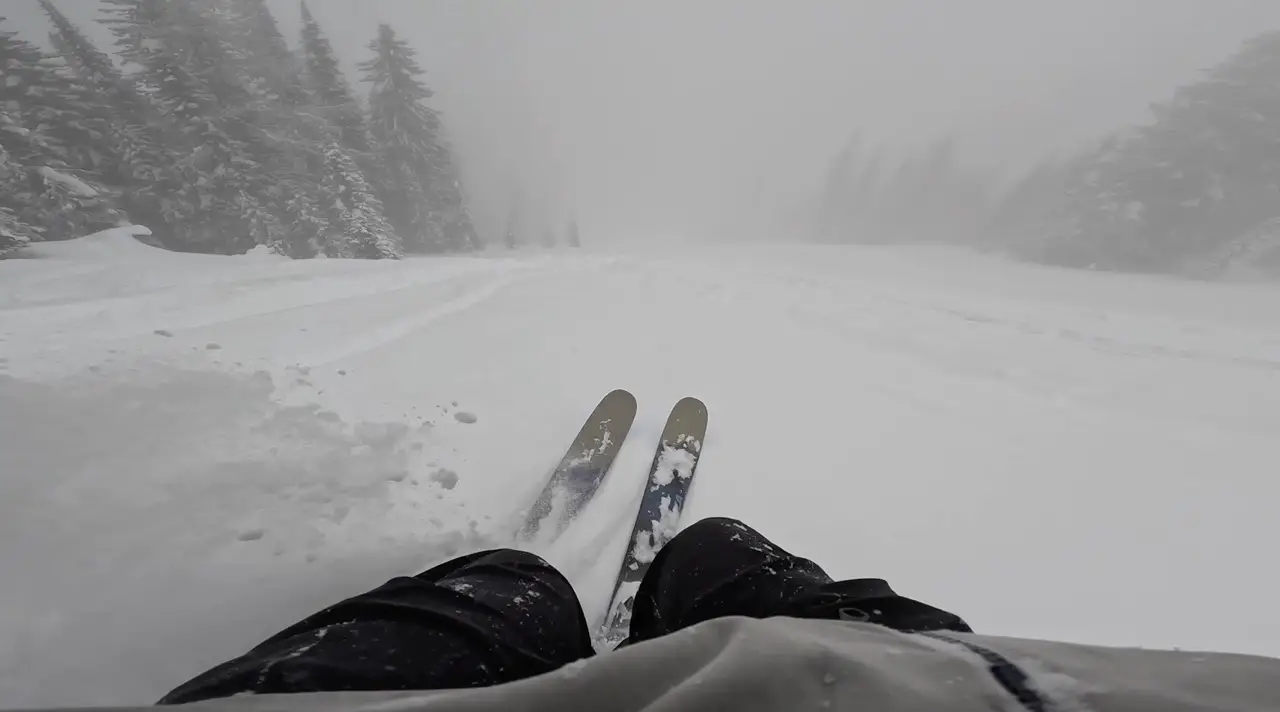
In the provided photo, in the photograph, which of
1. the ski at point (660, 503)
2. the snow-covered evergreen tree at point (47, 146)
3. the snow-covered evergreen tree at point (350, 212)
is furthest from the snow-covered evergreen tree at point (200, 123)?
the ski at point (660, 503)

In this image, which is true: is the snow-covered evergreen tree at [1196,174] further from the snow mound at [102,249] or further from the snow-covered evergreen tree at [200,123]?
the snow-covered evergreen tree at [200,123]

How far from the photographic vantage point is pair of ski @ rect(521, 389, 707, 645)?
2.25 meters

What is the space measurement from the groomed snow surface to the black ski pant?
2.49ft

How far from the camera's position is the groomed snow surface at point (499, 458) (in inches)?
70.7

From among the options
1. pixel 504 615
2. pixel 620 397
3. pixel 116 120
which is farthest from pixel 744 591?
pixel 116 120

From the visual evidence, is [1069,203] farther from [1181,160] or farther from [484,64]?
[484,64]

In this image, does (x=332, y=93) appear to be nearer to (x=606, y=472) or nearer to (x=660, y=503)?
(x=606, y=472)

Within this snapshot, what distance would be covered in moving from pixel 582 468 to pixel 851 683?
241cm

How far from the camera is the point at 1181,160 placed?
45.2 feet

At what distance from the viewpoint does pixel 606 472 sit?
298 cm

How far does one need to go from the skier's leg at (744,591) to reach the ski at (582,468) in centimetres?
100

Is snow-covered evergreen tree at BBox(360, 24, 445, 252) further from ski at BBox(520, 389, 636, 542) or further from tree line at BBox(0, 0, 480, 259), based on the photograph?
ski at BBox(520, 389, 636, 542)

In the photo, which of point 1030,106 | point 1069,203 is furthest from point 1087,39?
point 1069,203

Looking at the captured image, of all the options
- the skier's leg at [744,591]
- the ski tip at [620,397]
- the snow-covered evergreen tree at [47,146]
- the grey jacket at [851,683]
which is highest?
the snow-covered evergreen tree at [47,146]
